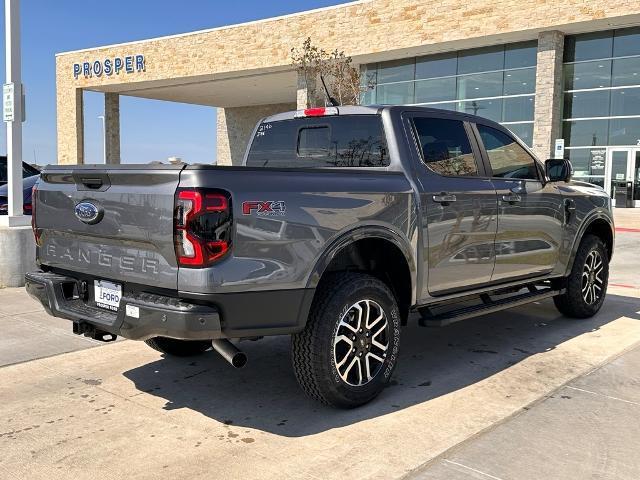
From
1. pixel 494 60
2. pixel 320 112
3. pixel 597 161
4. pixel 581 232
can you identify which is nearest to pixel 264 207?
pixel 320 112

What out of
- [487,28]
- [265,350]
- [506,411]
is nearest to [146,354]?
[265,350]

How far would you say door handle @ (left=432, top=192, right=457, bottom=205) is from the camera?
431 cm

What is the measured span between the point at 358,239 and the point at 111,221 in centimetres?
141

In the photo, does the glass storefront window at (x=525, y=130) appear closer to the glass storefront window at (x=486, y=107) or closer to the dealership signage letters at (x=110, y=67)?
the glass storefront window at (x=486, y=107)

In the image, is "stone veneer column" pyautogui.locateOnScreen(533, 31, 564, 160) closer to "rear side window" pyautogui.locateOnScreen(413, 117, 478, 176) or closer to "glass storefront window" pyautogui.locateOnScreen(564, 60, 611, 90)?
"glass storefront window" pyautogui.locateOnScreen(564, 60, 611, 90)

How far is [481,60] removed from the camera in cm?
2536

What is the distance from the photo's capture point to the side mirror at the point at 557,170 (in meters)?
5.55

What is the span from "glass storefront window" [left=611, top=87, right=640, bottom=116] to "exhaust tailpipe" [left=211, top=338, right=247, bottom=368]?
23.2 metres

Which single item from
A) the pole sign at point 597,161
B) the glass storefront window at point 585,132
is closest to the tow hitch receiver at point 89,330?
the glass storefront window at point 585,132

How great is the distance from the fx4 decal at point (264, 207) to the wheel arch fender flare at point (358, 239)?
1.25 ft

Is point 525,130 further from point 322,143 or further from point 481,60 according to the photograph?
point 322,143

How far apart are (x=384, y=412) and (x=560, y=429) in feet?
3.28

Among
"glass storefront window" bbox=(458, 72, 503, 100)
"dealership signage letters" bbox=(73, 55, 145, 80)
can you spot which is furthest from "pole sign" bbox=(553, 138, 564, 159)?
"dealership signage letters" bbox=(73, 55, 145, 80)

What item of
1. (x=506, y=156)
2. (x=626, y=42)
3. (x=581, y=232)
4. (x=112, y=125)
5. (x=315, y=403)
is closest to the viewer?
(x=315, y=403)
